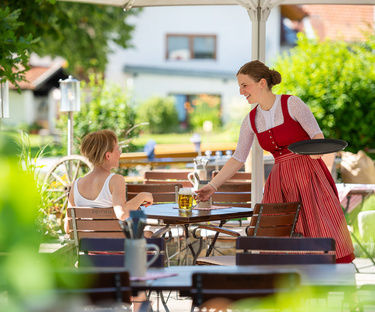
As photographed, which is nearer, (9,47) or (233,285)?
(233,285)

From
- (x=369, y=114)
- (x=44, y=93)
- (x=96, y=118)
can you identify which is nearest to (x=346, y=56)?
(x=369, y=114)

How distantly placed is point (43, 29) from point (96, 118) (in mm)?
1606

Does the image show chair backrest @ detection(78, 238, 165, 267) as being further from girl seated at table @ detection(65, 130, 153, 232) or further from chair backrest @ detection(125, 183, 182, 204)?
chair backrest @ detection(125, 183, 182, 204)

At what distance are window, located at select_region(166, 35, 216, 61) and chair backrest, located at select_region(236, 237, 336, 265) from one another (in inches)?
1211

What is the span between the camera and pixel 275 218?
3.78m

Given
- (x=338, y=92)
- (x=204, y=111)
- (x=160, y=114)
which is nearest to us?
(x=338, y=92)

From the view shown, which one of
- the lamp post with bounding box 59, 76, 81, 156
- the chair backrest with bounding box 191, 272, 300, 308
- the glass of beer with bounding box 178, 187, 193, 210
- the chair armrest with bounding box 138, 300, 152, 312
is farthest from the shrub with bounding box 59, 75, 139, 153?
the chair backrest with bounding box 191, 272, 300, 308

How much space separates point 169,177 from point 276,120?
7.89 feet

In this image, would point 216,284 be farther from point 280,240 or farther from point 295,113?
point 295,113

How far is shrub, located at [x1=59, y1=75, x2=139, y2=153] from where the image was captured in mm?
9945

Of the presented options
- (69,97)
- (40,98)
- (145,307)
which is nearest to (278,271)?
(145,307)

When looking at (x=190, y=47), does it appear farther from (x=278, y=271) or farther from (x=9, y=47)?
(x=278, y=271)

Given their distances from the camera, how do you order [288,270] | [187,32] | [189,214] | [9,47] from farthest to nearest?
[187,32]
[9,47]
[189,214]
[288,270]

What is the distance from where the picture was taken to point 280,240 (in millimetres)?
2705
